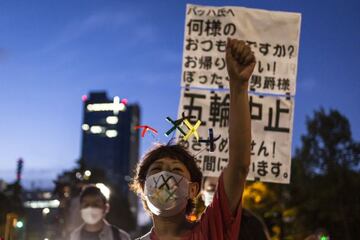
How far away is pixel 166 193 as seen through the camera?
3025 mm

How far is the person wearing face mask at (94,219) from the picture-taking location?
5.45m

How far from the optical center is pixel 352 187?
33.6 meters

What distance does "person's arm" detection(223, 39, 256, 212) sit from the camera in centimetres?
274

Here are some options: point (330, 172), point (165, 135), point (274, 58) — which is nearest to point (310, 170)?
point (330, 172)

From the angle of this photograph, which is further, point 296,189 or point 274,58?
point 296,189

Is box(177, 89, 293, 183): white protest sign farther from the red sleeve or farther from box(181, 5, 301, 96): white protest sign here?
the red sleeve

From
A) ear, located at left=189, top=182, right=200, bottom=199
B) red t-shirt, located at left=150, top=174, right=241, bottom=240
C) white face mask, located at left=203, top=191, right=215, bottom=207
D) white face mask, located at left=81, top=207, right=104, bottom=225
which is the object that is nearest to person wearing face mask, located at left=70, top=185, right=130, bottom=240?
white face mask, located at left=81, top=207, right=104, bottom=225

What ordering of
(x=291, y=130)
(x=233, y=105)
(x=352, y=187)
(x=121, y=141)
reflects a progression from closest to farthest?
(x=233, y=105), (x=291, y=130), (x=352, y=187), (x=121, y=141)

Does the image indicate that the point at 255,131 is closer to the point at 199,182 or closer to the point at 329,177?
the point at 199,182

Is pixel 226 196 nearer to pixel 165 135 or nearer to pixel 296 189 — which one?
pixel 165 135

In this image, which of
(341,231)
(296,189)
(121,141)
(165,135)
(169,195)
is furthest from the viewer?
(121,141)

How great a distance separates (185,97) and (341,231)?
3190cm

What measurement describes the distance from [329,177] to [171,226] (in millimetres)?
32062

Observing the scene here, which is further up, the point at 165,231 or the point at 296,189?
the point at 165,231
